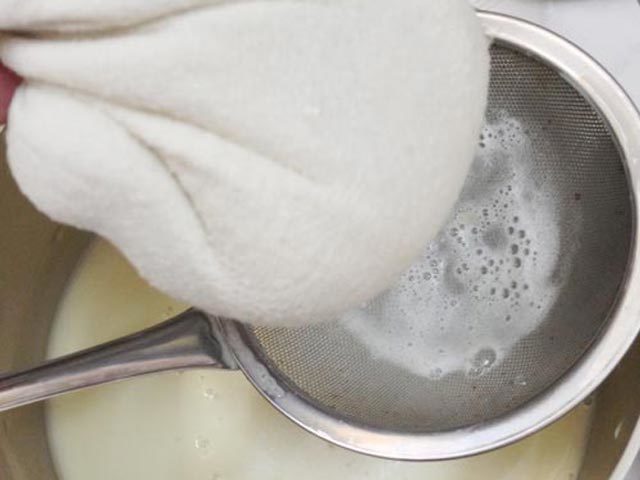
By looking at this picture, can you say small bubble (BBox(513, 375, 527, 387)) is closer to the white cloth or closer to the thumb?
the white cloth

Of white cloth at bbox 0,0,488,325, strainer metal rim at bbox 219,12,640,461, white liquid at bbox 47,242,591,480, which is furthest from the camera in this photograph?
white liquid at bbox 47,242,591,480

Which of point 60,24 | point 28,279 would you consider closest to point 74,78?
point 60,24

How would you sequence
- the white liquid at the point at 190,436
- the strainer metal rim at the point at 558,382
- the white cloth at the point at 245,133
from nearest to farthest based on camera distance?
the white cloth at the point at 245,133, the strainer metal rim at the point at 558,382, the white liquid at the point at 190,436

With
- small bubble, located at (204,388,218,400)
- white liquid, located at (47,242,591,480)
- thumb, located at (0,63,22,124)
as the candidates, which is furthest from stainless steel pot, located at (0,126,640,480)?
thumb, located at (0,63,22,124)

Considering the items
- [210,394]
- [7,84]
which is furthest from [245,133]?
[210,394]

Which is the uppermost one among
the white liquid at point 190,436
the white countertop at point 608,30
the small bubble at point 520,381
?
the white countertop at point 608,30

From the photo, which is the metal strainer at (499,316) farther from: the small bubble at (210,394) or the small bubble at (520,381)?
the small bubble at (210,394)

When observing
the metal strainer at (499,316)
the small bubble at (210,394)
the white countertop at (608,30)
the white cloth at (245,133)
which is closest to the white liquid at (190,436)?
the small bubble at (210,394)
